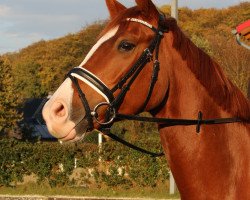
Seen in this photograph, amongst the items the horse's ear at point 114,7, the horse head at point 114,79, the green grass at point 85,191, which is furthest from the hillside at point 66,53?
the horse head at point 114,79

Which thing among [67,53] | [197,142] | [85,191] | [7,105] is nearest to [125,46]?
[197,142]

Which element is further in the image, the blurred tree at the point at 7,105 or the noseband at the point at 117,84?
the blurred tree at the point at 7,105

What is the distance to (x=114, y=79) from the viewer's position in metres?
3.96

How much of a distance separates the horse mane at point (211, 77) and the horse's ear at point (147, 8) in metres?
0.13

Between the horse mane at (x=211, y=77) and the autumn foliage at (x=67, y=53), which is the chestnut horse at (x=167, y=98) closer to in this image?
the horse mane at (x=211, y=77)

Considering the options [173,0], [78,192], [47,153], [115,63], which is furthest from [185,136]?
[47,153]

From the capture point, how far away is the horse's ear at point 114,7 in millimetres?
4465

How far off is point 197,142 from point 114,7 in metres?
1.24

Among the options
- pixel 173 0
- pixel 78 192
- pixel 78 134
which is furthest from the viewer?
pixel 78 192

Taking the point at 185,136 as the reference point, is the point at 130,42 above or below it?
above

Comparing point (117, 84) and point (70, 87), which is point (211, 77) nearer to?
point (117, 84)

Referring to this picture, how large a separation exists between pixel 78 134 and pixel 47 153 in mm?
17109

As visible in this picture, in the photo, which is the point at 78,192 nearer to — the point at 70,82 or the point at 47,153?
the point at 47,153

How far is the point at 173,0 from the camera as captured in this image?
1659 cm
